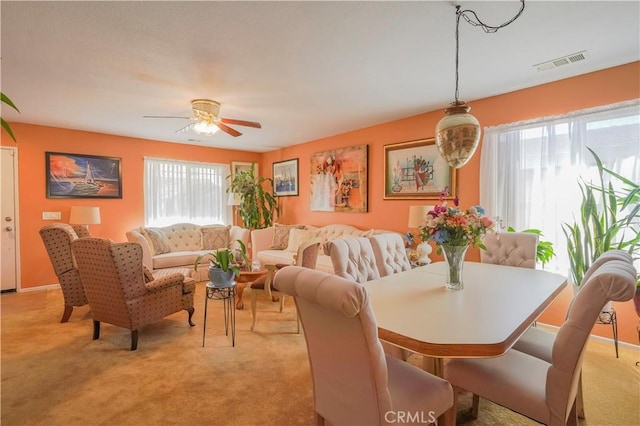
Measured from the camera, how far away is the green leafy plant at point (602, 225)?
2633 mm

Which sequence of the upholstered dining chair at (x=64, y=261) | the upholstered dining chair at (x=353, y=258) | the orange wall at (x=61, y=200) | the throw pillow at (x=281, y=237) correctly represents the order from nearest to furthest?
the upholstered dining chair at (x=353, y=258), the upholstered dining chair at (x=64, y=261), the orange wall at (x=61, y=200), the throw pillow at (x=281, y=237)

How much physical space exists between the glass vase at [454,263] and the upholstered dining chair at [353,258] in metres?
0.59

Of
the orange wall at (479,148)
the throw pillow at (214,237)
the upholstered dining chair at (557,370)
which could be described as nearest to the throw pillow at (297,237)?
the orange wall at (479,148)

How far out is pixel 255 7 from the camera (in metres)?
1.94

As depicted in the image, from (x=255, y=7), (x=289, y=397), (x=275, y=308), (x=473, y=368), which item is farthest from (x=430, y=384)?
(x=275, y=308)

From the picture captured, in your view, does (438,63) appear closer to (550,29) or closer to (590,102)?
(550,29)

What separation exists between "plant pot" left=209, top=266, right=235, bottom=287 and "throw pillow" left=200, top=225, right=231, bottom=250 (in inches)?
120

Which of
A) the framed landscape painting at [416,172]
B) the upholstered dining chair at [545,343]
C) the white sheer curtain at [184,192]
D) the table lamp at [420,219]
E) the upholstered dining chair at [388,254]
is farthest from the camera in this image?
the white sheer curtain at [184,192]

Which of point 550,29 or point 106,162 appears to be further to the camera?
point 106,162

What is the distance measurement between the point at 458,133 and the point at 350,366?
149cm

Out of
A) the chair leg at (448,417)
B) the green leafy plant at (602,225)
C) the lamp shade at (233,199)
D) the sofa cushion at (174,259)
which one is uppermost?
the lamp shade at (233,199)

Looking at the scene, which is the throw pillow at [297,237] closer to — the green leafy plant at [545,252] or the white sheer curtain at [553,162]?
the white sheer curtain at [553,162]

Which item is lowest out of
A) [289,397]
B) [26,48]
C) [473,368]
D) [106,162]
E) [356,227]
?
[289,397]

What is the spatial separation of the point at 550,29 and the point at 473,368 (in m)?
2.37
